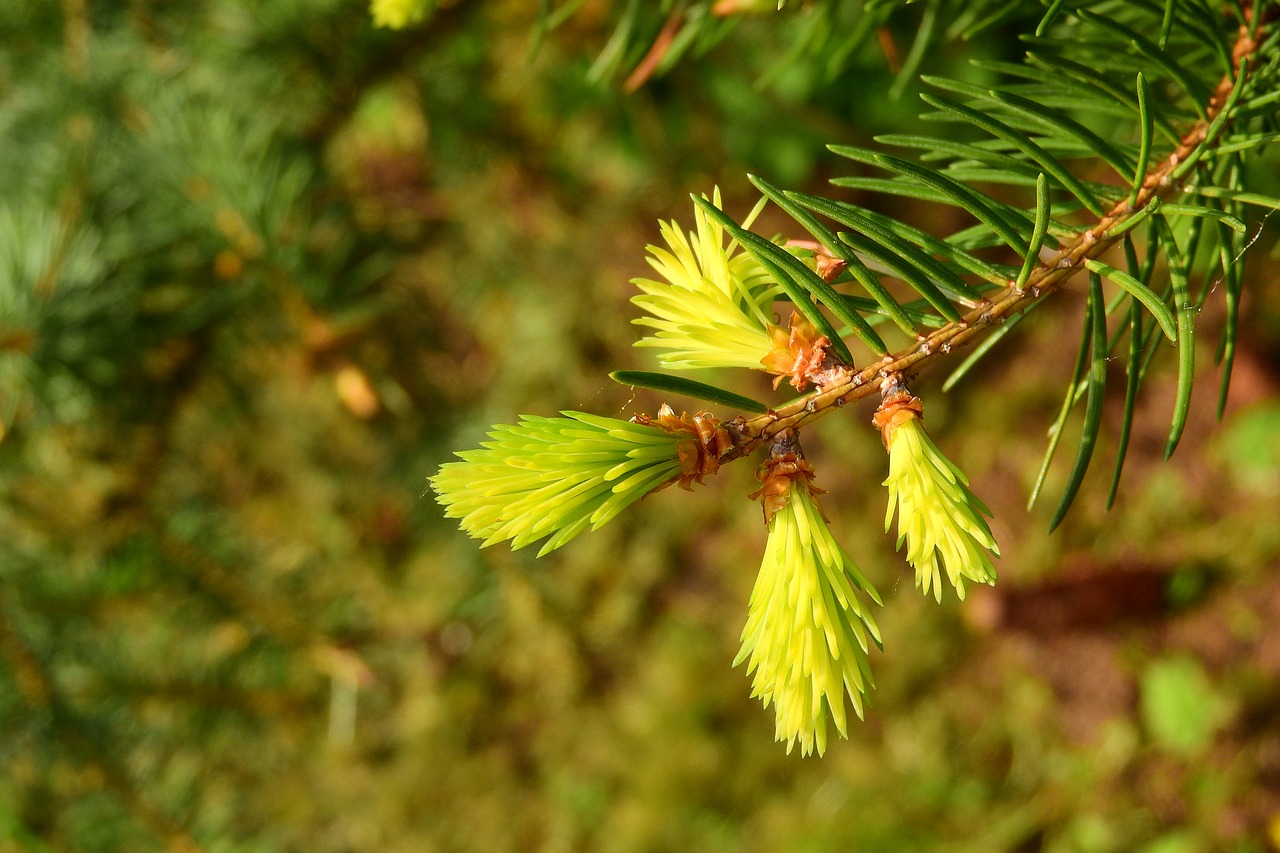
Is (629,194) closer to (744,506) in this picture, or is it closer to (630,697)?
(744,506)

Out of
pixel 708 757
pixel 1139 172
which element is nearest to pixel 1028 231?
pixel 1139 172

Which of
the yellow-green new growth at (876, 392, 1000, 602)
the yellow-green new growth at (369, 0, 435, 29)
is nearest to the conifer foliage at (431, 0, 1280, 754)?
the yellow-green new growth at (876, 392, 1000, 602)

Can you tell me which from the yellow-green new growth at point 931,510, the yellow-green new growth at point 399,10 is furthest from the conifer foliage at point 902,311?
the yellow-green new growth at point 399,10

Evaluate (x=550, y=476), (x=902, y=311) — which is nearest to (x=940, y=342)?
(x=902, y=311)

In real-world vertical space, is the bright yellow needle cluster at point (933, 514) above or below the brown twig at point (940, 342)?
below

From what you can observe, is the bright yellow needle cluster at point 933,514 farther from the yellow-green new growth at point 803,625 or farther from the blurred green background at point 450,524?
the blurred green background at point 450,524

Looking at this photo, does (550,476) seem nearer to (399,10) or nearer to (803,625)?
(803,625)
